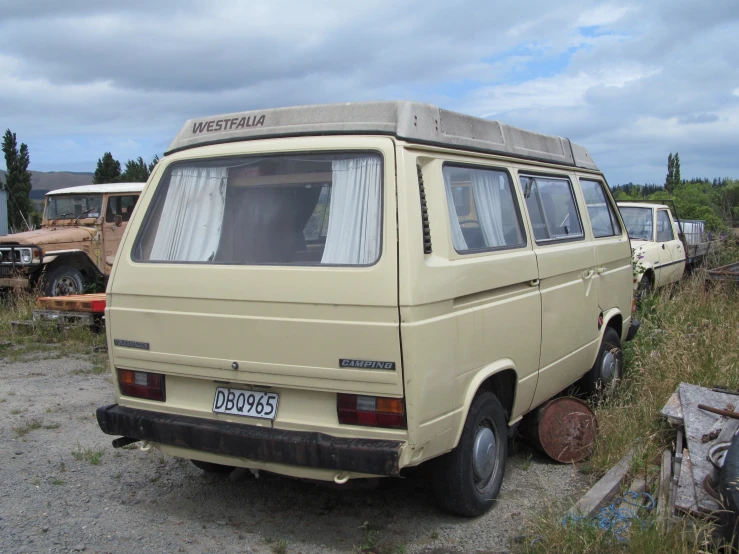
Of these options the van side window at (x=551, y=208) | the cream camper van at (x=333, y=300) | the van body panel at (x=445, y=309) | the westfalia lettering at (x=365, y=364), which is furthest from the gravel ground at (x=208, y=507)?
the van side window at (x=551, y=208)

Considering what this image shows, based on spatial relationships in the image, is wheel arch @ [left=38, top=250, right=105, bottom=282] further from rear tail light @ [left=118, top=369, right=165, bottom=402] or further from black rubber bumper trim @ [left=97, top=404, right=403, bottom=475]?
black rubber bumper trim @ [left=97, top=404, right=403, bottom=475]

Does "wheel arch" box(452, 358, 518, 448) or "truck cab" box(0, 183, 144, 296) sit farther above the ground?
"truck cab" box(0, 183, 144, 296)

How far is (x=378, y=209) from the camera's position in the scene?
3359 millimetres

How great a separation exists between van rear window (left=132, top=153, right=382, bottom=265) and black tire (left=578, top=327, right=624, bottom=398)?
Answer: 2929 millimetres

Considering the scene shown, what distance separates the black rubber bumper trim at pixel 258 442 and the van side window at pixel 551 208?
2020 mm

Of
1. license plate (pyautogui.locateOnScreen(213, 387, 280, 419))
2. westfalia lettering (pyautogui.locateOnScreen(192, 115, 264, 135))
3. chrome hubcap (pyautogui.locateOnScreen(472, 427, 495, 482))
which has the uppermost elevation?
westfalia lettering (pyautogui.locateOnScreen(192, 115, 264, 135))

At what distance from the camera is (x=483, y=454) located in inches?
152

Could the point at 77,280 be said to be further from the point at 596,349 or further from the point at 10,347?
the point at 596,349

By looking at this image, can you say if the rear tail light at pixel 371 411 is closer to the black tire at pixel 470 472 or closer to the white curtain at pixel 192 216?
the black tire at pixel 470 472

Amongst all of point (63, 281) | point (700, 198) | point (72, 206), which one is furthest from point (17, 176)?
point (700, 198)

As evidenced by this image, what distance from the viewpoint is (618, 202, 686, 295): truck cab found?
10.6 m

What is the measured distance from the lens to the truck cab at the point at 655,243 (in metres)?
10.6

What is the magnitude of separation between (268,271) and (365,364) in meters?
0.67

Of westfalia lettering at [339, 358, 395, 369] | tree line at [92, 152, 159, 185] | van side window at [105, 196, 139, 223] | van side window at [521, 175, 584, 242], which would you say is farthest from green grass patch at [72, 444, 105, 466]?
tree line at [92, 152, 159, 185]
